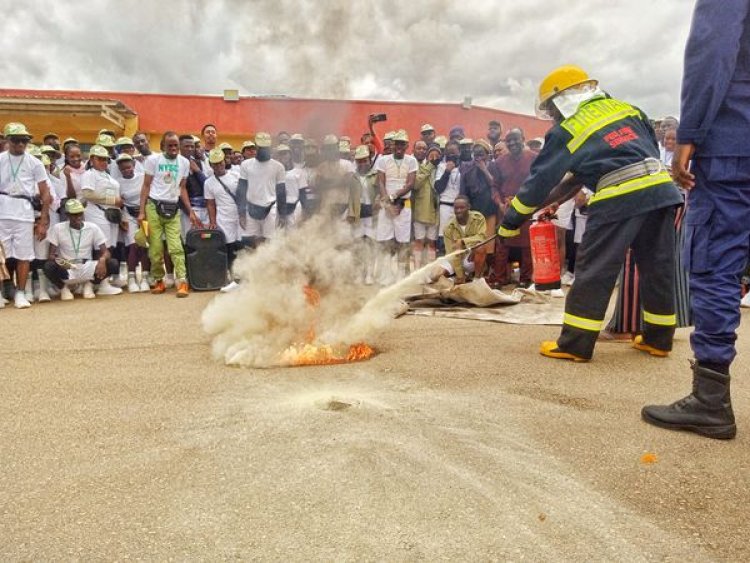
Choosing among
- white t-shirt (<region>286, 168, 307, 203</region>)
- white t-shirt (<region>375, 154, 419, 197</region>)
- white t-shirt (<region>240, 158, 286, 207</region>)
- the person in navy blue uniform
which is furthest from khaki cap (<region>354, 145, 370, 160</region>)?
the person in navy blue uniform

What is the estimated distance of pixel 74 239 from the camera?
7.52 m

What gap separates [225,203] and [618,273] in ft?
19.3

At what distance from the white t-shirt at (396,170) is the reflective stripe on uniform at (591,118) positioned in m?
4.55

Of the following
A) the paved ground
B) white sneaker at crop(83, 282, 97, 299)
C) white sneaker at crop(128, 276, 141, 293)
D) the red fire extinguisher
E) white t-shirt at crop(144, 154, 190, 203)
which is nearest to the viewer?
the paved ground

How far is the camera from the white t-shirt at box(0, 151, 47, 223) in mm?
6734

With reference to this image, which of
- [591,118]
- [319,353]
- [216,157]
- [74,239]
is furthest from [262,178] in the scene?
[591,118]

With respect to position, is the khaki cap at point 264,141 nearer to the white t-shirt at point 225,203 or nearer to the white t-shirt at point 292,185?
the white t-shirt at point 292,185

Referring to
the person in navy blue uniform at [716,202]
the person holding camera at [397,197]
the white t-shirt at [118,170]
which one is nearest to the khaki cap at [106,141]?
the white t-shirt at [118,170]

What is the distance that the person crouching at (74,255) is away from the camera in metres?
7.41

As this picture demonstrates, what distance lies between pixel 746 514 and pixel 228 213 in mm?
7375

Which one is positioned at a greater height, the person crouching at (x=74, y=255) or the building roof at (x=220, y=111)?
the building roof at (x=220, y=111)

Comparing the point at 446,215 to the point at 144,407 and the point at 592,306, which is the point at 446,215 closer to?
the point at 592,306

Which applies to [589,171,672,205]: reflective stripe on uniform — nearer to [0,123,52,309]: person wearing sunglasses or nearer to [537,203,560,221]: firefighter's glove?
[537,203,560,221]: firefighter's glove

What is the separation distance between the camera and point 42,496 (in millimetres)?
2164
